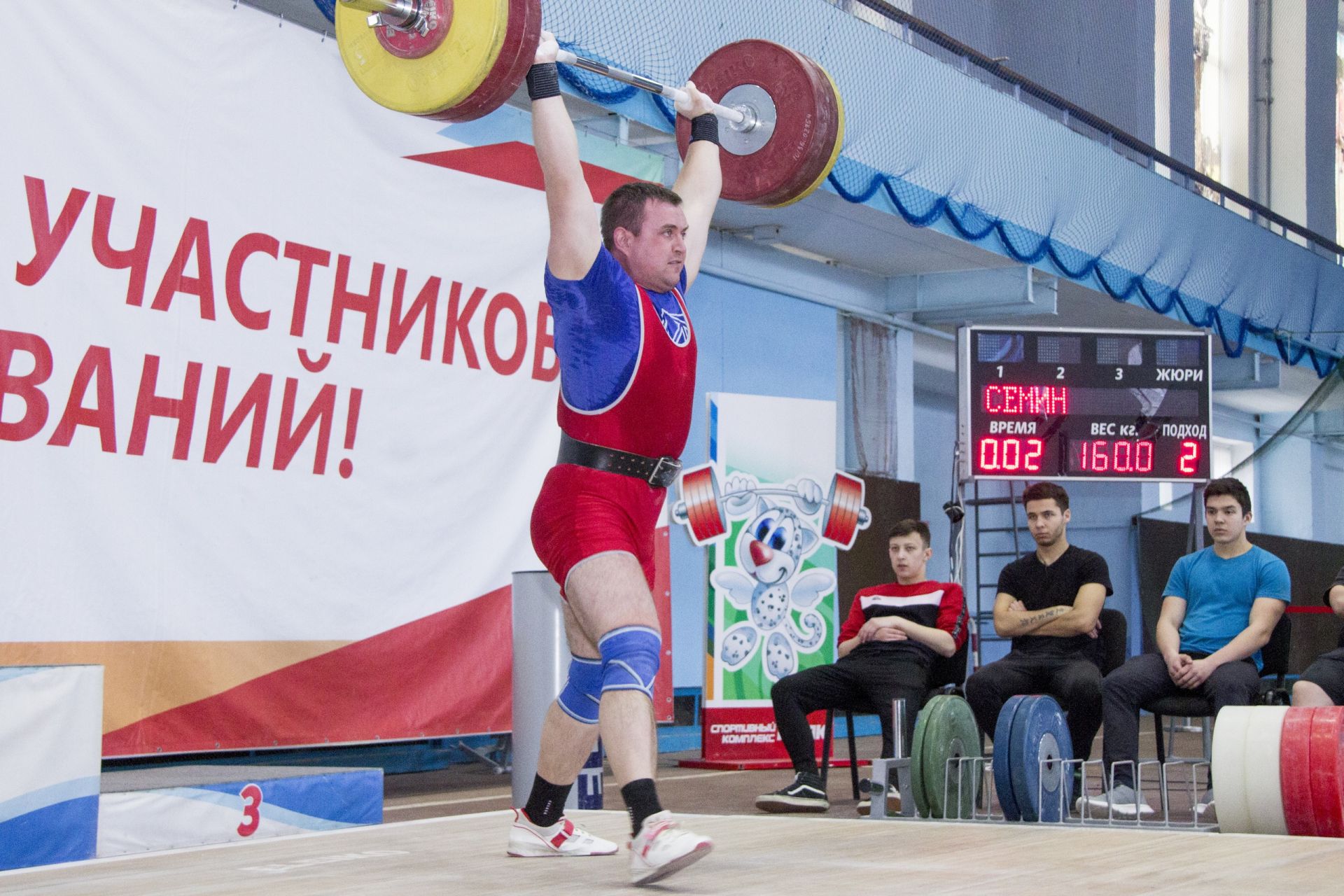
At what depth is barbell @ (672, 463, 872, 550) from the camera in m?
6.05

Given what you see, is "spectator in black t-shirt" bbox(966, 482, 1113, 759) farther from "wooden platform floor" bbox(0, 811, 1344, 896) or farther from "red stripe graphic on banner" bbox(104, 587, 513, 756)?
"red stripe graphic on banner" bbox(104, 587, 513, 756)

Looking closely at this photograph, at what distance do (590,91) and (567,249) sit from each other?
264cm

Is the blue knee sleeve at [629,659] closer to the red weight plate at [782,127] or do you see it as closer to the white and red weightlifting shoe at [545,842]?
the white and red weightlifting shoe at [545,842]

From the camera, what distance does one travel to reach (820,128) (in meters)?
3.16

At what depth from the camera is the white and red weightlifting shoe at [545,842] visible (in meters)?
2.60

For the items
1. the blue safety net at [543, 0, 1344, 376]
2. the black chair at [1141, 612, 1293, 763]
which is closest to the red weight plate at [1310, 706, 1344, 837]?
the black chair at [1141, 612, 1293, 763]

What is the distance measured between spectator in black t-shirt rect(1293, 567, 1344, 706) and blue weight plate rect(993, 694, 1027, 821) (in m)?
0.80

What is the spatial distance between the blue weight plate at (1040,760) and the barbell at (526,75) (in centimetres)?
141

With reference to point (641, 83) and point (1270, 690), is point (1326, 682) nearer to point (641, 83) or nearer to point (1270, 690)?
point (1270, 690)

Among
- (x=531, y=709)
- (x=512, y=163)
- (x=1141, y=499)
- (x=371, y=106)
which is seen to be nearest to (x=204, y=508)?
(x=531, y=709)

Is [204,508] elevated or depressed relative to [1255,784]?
elevated

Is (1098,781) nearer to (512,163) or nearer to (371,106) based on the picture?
(512,163)

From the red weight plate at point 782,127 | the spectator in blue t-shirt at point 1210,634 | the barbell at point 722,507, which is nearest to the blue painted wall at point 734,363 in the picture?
the barbell at point 722,507

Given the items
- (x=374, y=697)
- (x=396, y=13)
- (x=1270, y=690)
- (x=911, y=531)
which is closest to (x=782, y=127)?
(x=396, y=13)
